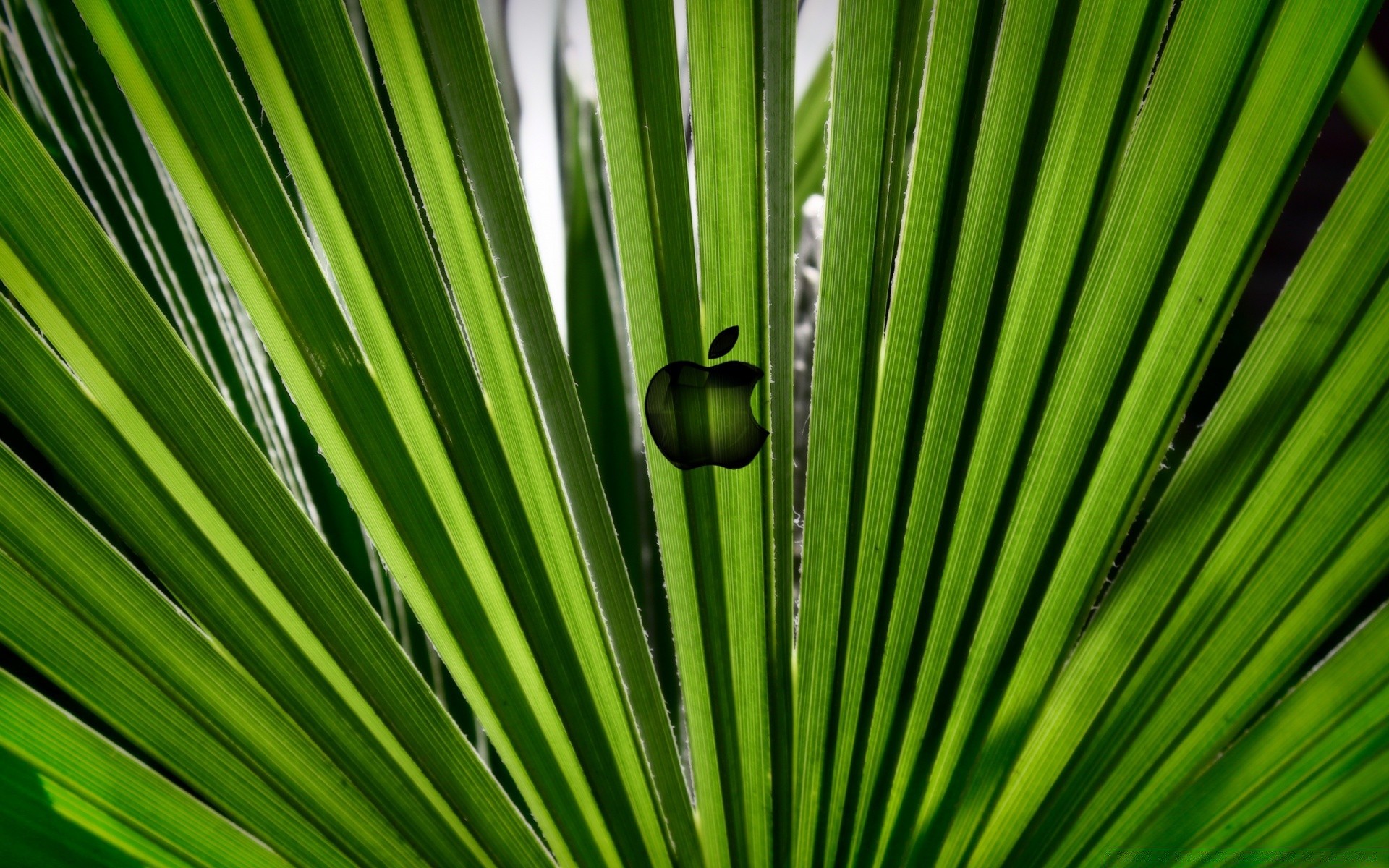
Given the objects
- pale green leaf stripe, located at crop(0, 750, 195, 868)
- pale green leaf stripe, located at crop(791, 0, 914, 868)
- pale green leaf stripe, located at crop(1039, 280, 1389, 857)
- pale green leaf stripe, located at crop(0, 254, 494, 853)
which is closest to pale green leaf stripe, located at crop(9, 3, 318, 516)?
pale green leaf stripe, located at crop(0, 254, 494, 853)

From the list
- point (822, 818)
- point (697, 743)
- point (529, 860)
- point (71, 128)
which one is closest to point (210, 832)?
point (529, 860)

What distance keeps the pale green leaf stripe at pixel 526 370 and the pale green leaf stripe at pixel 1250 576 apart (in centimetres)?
37

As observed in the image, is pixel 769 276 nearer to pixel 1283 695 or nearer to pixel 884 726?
pixel 884 726

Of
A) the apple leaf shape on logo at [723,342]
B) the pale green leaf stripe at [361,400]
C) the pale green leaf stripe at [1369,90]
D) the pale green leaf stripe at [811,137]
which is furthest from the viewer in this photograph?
the pale green leaf stripe at [811,137]

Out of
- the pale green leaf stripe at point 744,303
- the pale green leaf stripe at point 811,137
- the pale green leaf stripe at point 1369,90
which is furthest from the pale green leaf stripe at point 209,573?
the pale green leaf stripe at point 1369,90

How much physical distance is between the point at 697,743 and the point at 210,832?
373 millimetres

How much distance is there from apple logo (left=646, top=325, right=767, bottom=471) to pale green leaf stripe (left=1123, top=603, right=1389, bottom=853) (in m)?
0.44

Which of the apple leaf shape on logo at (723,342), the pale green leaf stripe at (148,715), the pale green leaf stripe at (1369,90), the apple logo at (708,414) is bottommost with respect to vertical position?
the pale green leaf stripe at (148,715)

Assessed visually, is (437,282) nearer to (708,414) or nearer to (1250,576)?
(708,414)

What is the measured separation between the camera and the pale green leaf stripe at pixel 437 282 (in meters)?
0.42

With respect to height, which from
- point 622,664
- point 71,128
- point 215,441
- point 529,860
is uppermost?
point 71,128

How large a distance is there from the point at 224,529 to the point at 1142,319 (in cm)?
65

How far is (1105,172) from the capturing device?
1.47ft

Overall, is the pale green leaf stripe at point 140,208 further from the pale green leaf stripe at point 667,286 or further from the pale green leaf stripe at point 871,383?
the pale green leaf stripe at point 871,383
